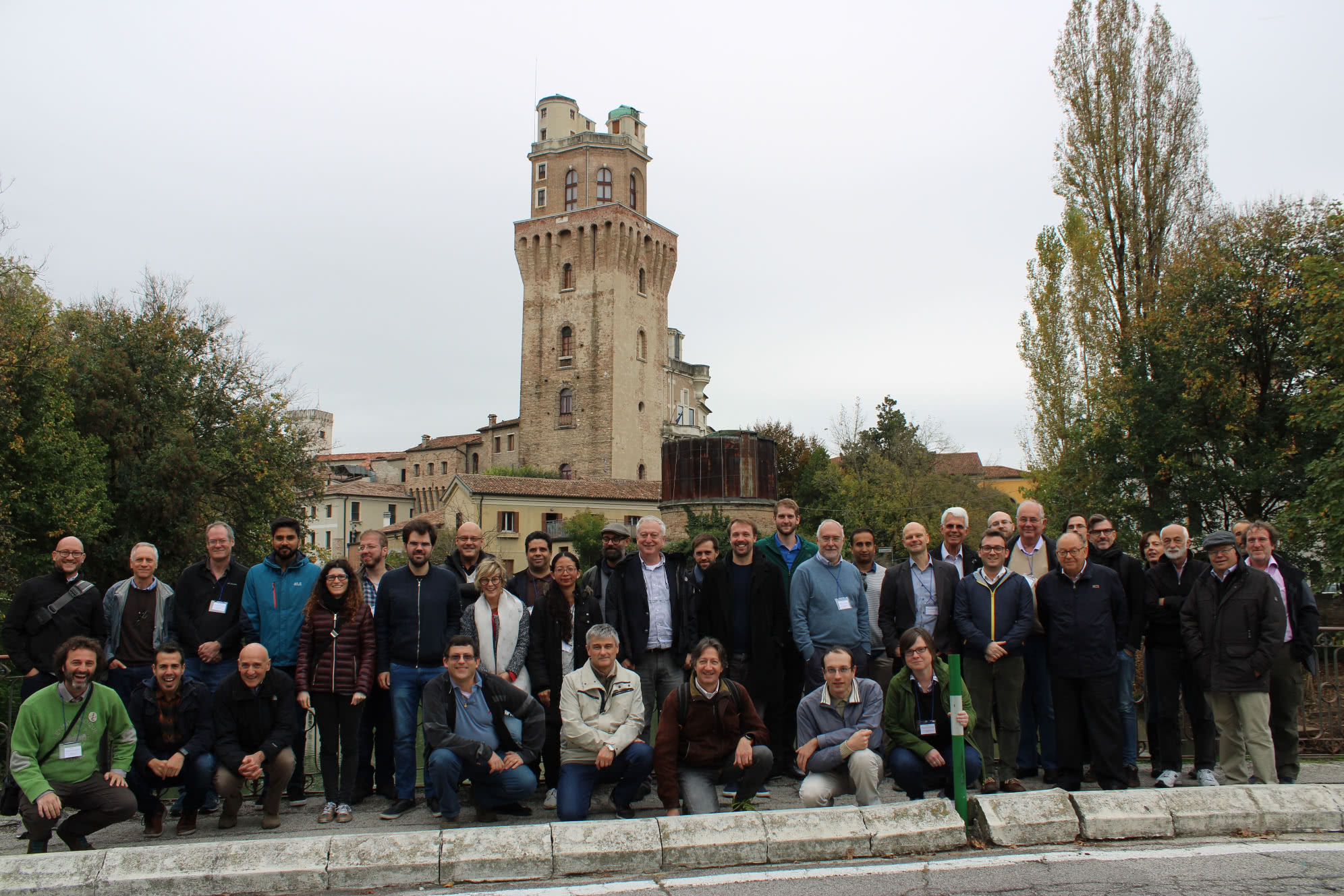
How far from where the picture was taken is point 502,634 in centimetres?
725

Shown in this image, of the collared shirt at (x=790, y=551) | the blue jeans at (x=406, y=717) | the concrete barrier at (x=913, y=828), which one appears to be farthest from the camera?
the collared shirt at (x=790, y=551)

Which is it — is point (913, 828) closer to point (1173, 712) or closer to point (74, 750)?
point (1173, 712)

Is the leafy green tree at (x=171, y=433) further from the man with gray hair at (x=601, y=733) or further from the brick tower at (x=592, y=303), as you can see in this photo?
the brick tower at (x=592, y=303)

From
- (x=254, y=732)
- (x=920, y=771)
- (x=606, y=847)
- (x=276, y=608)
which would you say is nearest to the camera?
(x=606, y=847)

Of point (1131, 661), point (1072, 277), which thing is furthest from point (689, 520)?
point (1131, 661)

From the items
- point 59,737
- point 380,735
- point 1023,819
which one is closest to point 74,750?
point 59,737

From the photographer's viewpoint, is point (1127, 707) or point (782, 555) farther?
point (782, 555)

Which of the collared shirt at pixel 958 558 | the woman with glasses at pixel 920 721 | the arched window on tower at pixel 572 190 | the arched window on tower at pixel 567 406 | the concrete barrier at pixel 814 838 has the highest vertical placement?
the arched window on tower at pixel 572 190

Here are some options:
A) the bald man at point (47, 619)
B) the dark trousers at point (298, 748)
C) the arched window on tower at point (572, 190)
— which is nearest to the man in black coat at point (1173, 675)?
the dark trousers at point (298, 748)

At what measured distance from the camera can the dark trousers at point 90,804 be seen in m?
5.89

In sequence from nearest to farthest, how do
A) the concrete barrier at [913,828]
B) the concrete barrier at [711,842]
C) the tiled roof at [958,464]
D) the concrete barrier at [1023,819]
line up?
the concrete barrier at [711,842] → the concrete barrier at [913,828] → the concrete barrier at [1023,819] → the tiled roof at [958,464]

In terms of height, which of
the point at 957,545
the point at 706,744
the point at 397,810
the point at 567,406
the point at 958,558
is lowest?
the point at 397,810

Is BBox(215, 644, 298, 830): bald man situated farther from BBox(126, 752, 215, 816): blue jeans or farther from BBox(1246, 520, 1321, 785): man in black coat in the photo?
BBox(1246, 520, 1321, 785): man in black coat

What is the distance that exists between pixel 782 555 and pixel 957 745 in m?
2.58
